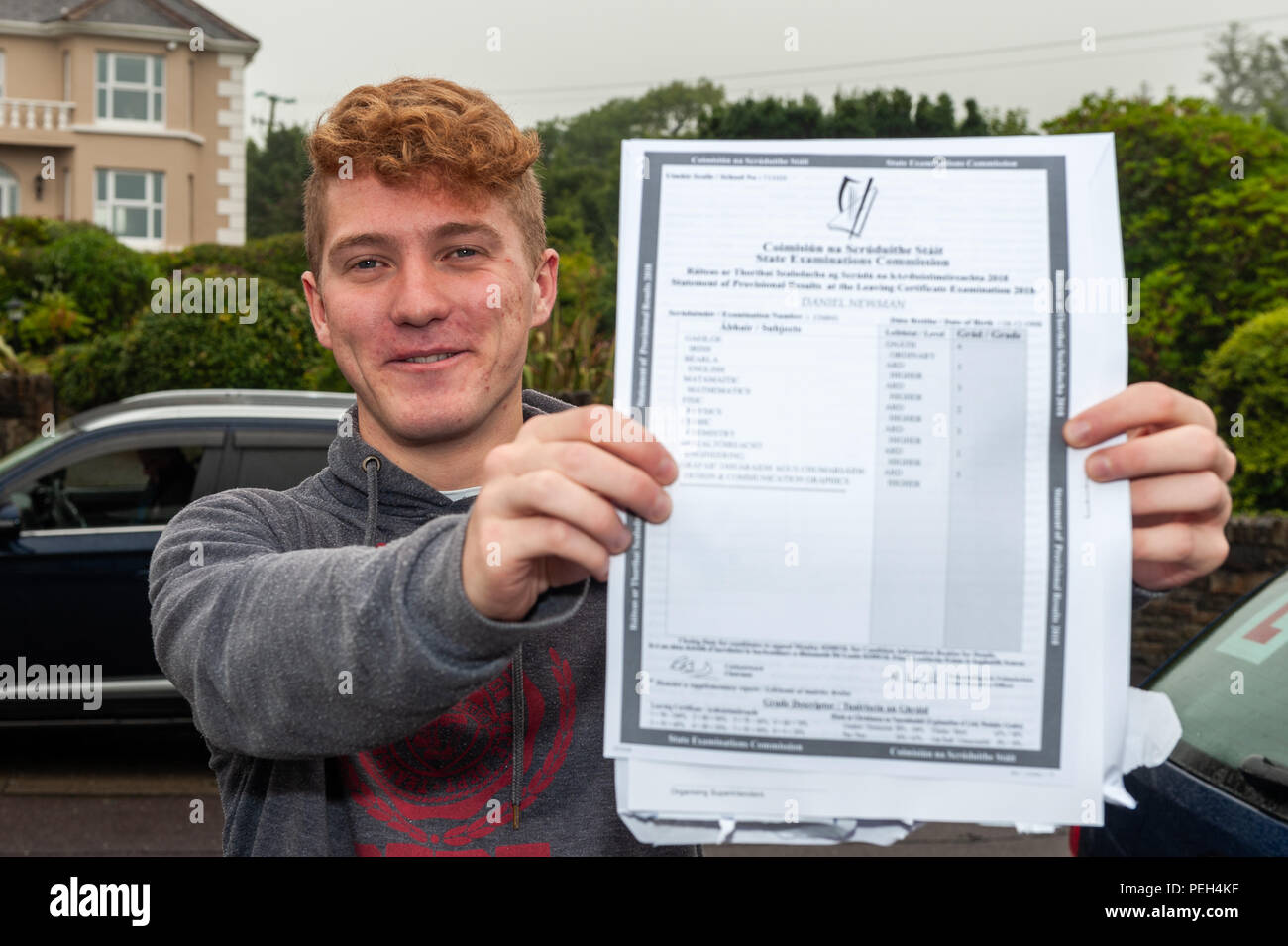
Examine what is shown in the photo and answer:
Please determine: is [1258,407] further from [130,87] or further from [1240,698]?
[130,87]

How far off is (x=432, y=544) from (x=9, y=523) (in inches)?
225

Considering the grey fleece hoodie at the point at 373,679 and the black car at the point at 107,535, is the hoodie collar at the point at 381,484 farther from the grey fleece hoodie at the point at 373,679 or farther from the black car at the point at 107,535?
the black car at the point at 107,535

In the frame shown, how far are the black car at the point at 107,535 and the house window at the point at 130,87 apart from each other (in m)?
32.2

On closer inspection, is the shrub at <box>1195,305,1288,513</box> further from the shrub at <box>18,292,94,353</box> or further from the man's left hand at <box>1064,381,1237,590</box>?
the shrub at <box>18,292,94,353</box>

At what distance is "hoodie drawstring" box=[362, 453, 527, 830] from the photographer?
1817mm

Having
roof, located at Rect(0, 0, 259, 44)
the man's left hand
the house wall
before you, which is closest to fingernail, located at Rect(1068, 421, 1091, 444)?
the man's left hand

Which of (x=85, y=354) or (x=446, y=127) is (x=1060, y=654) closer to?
(x=446, y=127)

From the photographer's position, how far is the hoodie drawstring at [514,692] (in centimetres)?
182

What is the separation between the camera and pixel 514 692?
1.89 meters

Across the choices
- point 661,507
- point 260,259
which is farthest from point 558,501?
point 260,259

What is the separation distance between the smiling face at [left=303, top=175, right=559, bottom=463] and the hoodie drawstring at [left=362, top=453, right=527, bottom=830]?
0.08m

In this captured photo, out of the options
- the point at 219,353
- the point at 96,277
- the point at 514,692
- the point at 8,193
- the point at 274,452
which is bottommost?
the point at 514,692

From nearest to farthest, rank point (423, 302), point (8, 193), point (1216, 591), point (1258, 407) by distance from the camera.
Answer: point (423, 302) < point (1216, 591) < point (1258, 407) < point (8, 193)

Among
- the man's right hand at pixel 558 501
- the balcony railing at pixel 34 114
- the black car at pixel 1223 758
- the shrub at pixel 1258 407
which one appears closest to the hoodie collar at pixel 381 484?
the man's right hand at pixel 558 501
